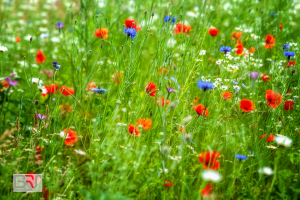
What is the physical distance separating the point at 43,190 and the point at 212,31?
1.61m

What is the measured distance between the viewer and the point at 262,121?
1575 mm

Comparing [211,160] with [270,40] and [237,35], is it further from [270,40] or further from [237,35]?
[237,35]

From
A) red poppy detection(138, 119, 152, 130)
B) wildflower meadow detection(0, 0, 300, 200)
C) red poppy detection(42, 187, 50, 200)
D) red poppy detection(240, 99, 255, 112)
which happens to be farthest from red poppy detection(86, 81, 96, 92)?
red poppy detection(240, 99, 255, 112)

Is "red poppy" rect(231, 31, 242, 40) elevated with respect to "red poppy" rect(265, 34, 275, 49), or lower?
elevated

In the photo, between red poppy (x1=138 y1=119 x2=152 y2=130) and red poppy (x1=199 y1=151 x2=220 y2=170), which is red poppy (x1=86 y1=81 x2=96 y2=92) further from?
red poppy (x1=199 y1=151 x2=220 y2=170)

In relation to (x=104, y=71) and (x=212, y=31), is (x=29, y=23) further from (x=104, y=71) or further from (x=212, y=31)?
(x=212, y=31)

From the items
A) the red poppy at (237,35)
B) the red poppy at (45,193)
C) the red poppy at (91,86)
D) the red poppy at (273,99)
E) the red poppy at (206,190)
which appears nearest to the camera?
the red poppy at (206,190)

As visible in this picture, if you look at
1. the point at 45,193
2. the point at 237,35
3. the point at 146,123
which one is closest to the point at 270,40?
the point at 237,35

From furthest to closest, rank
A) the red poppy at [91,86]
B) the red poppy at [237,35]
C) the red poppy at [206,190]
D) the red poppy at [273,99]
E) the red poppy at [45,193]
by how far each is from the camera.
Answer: the red poppy at [237,35] → the red poppy at [91,86] → the red poppy at [273,99] → the red poppy at [45,193] → the red poppy at [206,190]

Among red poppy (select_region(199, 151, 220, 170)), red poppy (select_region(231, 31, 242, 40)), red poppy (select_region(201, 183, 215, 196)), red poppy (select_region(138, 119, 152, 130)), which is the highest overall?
red poppy (select_region(231, 31, 242, 40))

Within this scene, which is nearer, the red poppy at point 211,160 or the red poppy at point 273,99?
the red poppy at point 211,160

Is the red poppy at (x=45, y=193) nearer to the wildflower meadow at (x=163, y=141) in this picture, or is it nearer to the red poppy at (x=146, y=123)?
the wildflower meadow at (x=163, y=141)

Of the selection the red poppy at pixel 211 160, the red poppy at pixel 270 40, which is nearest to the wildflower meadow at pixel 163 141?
the red poppy at pixel 211 160

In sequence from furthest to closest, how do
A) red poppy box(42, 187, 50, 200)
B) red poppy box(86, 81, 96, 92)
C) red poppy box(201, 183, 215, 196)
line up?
red poppy box(86, 81, 96, 92) → red poppy box(42, 187, 50, 200) → red poppy box(201, 183, 215, 196)
